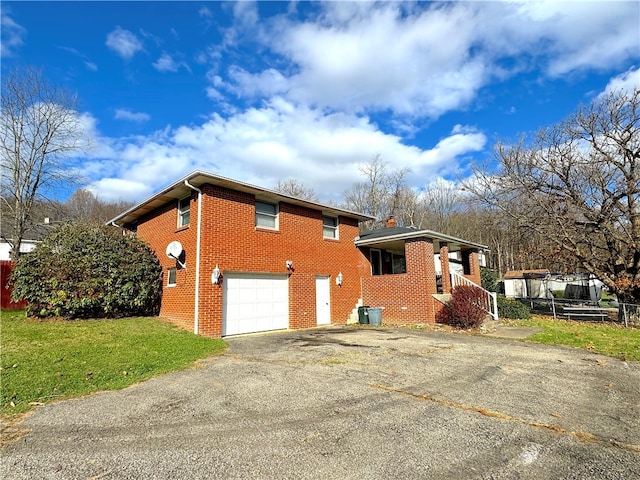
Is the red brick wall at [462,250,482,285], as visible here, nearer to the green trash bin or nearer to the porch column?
the porch column

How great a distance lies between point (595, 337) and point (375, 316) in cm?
702

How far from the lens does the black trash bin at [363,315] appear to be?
46.7 feet

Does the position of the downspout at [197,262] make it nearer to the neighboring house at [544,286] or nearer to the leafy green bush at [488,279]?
the neighboring house at [544,286]

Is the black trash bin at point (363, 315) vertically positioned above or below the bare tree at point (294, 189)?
below

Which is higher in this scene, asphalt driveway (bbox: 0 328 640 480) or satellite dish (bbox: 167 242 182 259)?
satellite dish (bbox: 167 242 182 259)

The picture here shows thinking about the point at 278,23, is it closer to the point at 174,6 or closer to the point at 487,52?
the point at 174,6

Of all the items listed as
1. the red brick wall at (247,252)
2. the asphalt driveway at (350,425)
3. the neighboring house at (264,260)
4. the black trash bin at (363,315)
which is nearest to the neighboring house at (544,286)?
the neighboring house at (264,260)

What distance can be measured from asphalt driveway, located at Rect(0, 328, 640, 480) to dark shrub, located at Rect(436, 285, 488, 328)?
17.6 ft

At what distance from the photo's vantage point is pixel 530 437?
3600 millimetres

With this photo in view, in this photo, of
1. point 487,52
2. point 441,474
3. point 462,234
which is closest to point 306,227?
point 487,52

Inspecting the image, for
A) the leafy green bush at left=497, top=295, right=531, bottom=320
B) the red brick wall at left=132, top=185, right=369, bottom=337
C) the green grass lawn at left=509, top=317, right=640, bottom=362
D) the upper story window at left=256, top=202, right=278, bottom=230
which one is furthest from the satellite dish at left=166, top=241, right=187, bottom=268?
the leafy green bush at left=497, top=295, right=531, bottom=320

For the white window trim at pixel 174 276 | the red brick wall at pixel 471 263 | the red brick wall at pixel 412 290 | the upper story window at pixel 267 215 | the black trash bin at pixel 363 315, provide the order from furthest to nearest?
the red brick wall at pixel 471 263 < the black trash bin at pixel 363 315 < the red brick wall at pixel 412 290 < the upper story window at pixel 267 215 < the white window trim at pixel 174 276

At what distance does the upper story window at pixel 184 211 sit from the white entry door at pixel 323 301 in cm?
537

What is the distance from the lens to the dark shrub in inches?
479
